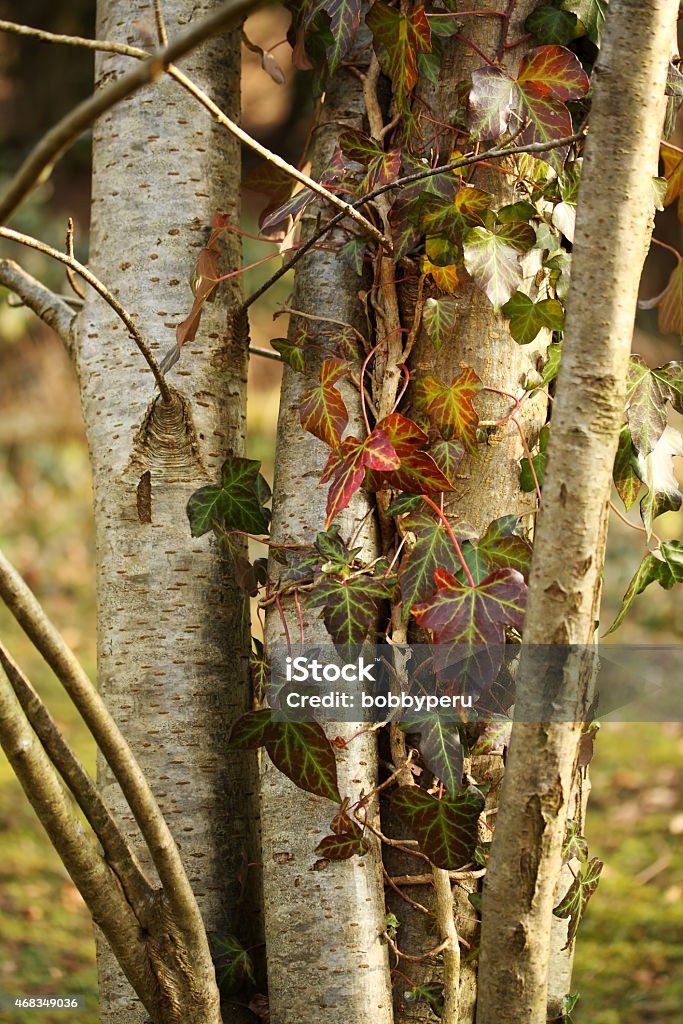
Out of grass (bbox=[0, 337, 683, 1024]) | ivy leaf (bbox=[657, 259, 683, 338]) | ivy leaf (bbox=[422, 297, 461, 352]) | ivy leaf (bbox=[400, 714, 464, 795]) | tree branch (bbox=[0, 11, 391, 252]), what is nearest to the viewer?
tree branch (bbox=[0, 11, 391, 252])

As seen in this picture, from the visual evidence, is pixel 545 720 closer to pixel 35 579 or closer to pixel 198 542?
pixel 198 542

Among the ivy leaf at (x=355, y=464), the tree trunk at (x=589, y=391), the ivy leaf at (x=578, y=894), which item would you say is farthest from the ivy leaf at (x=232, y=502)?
the ivy leaf at (x=578, y=894)

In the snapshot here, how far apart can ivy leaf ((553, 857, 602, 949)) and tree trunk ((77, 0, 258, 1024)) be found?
0.35 metres

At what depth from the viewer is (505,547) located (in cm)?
85

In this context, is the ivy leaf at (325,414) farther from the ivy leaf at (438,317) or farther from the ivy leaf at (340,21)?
the ivy leaf at (340,21)

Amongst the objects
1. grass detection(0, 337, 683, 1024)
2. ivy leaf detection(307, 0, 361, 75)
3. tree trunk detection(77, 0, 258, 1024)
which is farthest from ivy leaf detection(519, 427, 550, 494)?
grass detection(0, 337, 683, 1024)

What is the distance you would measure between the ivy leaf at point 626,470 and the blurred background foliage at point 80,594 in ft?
1.39

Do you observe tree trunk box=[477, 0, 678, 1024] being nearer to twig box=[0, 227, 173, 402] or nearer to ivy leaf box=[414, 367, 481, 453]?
ivy leaf box=[414, 367, 481, 453]

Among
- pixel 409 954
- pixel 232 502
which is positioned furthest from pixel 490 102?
pixel 409 954

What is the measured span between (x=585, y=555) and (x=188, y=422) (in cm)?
51

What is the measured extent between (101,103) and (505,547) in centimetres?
52

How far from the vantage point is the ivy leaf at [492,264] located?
893mm

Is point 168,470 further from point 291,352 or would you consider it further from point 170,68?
point 170,68

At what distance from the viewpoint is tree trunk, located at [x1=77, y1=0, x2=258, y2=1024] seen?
100 cm
